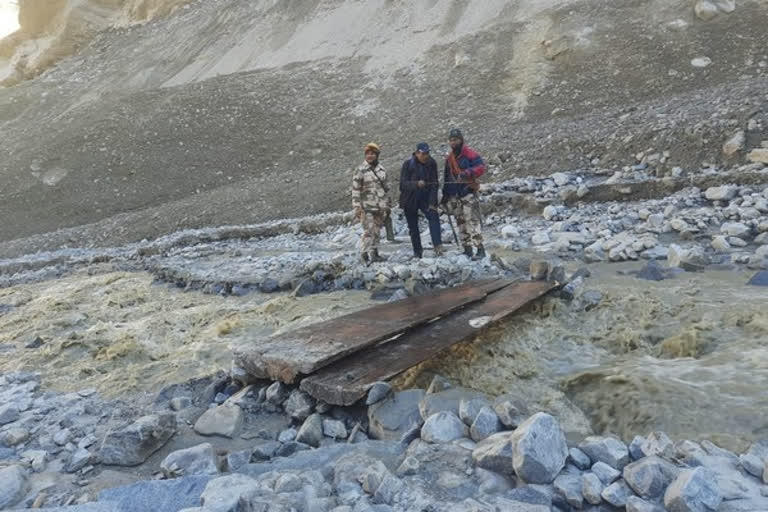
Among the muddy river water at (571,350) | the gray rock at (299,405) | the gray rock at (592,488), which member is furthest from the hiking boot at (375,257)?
the gray rock at (592,488)

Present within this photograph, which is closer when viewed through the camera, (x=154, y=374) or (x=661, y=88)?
(x=154, y=374)

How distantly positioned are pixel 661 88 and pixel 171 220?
1453 cm

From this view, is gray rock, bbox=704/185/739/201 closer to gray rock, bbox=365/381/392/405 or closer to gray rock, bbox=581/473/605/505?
gray rock, bbox=365/381/392/405

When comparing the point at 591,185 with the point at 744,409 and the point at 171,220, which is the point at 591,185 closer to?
the point at 744,409

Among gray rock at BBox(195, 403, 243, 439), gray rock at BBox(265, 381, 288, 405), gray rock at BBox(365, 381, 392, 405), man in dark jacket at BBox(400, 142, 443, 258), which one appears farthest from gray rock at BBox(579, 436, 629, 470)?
man in dark jacket at BBox(400, 142, 443, 258)

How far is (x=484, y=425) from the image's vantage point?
3070 mm

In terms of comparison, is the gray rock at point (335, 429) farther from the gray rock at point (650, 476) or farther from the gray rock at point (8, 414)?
the gray rock at point (8, 414)

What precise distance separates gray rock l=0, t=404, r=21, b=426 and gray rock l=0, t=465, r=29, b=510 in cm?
132

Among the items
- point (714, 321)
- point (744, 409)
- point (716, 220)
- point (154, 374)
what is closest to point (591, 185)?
point (716, 220)

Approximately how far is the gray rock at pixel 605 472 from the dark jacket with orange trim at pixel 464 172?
4.89 m

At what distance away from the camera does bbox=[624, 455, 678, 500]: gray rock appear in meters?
2.39

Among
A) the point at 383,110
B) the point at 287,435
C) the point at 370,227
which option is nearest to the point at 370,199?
the point at 370,227

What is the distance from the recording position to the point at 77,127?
21.0 metres

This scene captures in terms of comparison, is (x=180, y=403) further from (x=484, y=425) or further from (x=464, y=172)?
(x=464, y=172)
